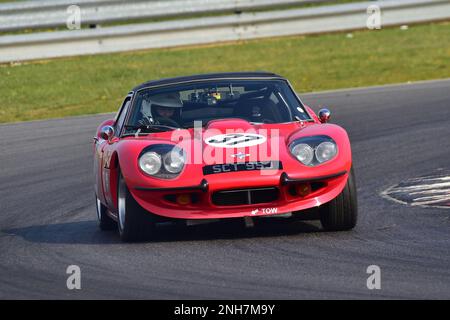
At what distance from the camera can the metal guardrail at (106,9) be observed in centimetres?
1811

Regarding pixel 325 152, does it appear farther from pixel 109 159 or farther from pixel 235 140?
pixel 109 159

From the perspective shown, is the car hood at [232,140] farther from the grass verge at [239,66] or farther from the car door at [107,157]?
the grass verge at [239,66]

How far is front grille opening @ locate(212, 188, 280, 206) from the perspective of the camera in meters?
7.36

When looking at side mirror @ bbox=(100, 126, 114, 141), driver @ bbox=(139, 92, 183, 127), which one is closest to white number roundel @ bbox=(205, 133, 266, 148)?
driver @ bbox=(139, 92, 183, 127)

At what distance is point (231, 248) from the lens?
718 centimetres

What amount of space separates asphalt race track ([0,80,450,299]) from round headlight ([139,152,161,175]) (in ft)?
1.60

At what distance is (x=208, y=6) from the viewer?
18609 millimetres

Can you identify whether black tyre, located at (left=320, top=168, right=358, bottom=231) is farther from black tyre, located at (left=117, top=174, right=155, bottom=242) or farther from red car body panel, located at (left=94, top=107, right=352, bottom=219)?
black tyre, located at (left=117, top=174, right=155, bottom=242)

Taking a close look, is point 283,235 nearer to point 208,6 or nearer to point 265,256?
point 265,256

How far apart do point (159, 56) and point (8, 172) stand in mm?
7357

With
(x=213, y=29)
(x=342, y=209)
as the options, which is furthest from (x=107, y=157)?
(x=213, y=29)

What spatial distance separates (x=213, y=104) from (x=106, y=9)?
1019cm
